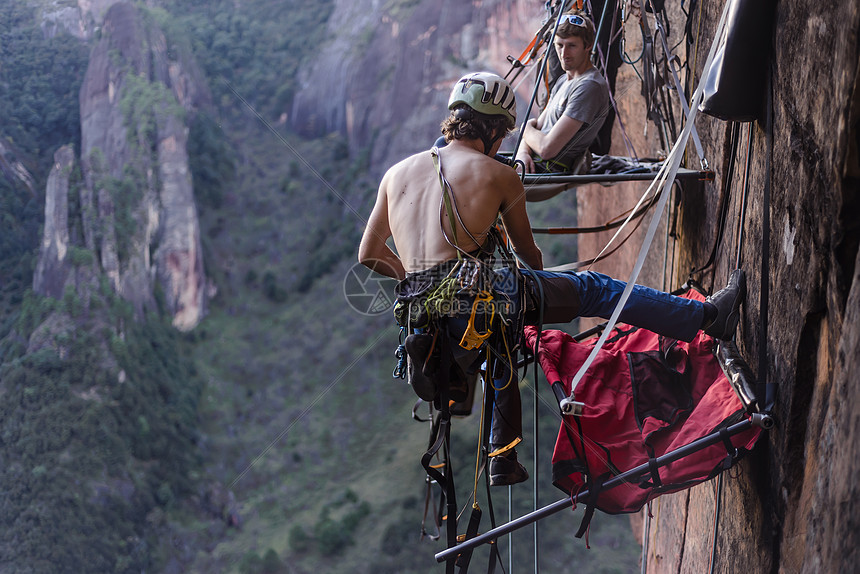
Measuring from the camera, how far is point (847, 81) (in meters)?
2.18

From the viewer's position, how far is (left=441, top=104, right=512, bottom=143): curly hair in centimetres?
315

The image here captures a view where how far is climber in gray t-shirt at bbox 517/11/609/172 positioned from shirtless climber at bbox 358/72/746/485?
130 cm

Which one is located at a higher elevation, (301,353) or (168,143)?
(168,143)

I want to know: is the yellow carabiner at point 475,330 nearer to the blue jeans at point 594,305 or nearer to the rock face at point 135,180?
the blue jeans at point 594,305

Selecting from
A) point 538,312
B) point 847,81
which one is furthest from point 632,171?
point 847,81

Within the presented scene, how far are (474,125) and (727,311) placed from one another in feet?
4.14

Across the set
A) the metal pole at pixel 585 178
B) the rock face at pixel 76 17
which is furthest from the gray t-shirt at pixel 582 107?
the rock face at pixel 76 17

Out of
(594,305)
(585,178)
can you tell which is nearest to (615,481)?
(594,305)

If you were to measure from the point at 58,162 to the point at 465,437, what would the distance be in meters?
24.3

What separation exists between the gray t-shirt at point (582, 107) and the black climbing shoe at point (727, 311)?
1553 millimetres

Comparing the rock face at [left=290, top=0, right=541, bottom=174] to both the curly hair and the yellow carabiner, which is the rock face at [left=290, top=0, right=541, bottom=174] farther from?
the yellow carabiner

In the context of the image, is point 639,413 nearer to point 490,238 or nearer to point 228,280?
point 490,238

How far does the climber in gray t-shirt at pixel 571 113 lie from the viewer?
175 inches

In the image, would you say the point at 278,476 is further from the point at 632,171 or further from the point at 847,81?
the point at 847,81
